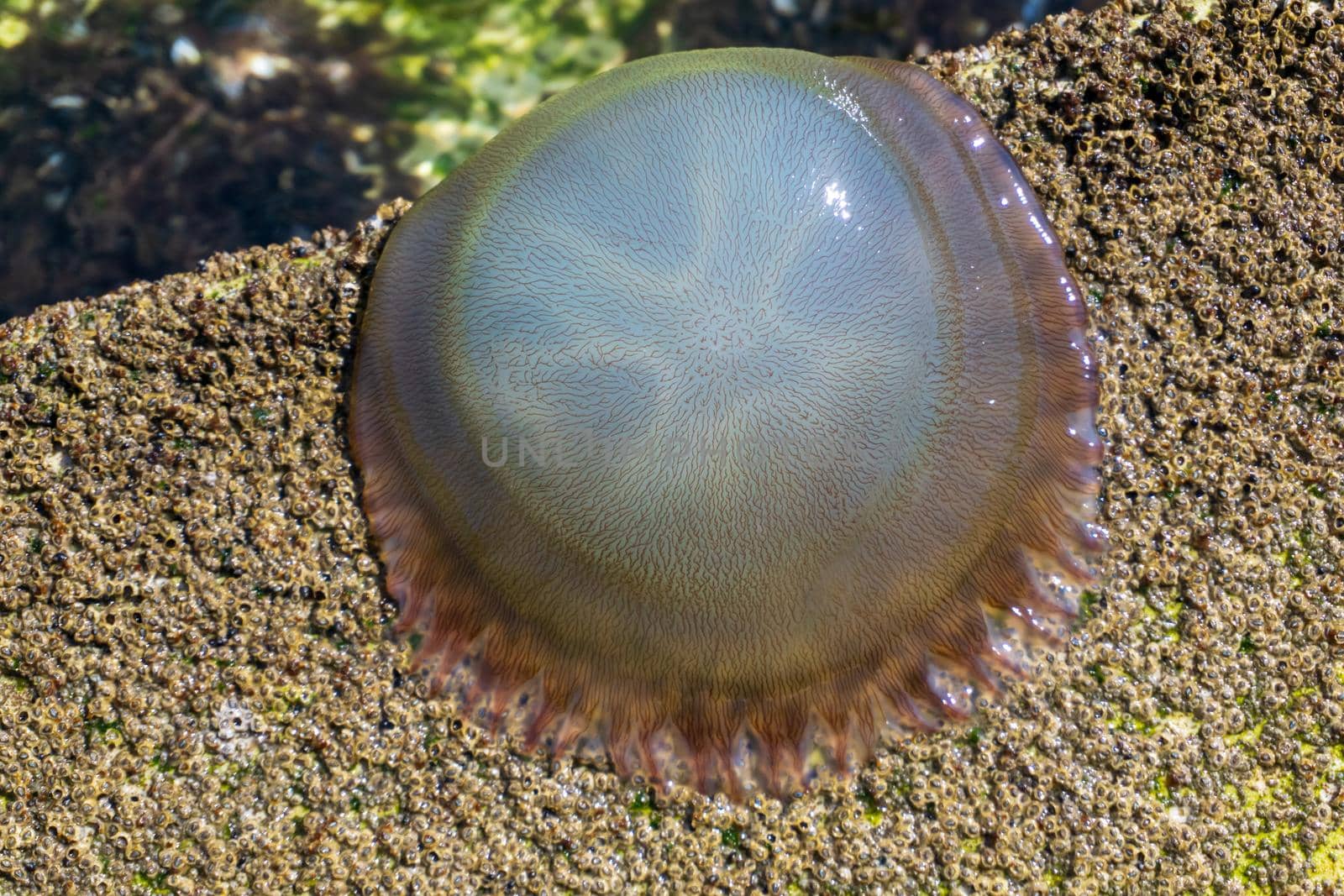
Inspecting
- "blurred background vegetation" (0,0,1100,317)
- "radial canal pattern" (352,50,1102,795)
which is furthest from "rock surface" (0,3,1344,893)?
"blurred background vegetation" (0,0,1100,317)

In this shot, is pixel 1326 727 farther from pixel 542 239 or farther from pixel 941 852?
pixel 542 239

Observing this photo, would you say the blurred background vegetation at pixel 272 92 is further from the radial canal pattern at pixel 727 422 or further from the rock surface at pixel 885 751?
the radial canal pattern at pixel 727 422

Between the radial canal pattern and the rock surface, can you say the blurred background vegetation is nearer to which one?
the rock surface

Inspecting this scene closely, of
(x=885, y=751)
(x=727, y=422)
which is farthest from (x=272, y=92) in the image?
(x=885, y=751)

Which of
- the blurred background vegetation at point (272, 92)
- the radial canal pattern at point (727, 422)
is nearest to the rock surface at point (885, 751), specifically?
the radial canal pattern at point (727, 422)

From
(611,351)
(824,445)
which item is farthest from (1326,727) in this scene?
(611,351)

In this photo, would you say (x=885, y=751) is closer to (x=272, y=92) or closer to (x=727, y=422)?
(x=727, y=422)
